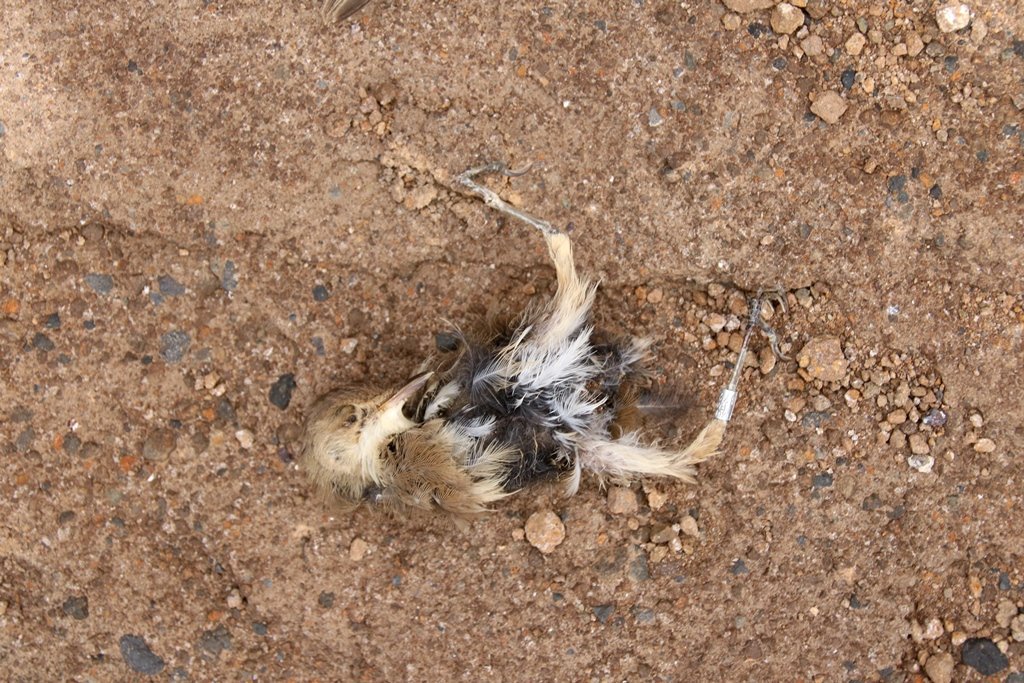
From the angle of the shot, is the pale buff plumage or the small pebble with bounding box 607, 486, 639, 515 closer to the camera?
Answer: the pale buff plumage

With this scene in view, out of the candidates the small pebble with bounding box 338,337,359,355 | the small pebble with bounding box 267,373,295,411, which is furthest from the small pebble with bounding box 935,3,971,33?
the small pebble with bounding box 267,373,295,411

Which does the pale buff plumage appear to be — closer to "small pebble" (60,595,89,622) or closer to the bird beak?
the bird beak

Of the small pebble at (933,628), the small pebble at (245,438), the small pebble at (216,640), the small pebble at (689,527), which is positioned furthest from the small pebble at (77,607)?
the small pebble at (933,628)

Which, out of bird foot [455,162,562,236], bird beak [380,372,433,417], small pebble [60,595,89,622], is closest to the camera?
bird beak [380,372,433,417]

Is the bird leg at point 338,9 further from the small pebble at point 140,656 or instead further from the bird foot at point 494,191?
the small pebble at point 140,656

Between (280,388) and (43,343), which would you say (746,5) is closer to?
(280,388)

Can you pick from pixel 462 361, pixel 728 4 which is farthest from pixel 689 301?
pixel 728 4

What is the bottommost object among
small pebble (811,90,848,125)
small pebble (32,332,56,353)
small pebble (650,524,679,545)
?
small pebble (650,524,679,545)

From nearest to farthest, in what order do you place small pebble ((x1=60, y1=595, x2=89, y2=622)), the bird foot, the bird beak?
the bird beak, the bird foot, small pebble ((x1=60, y1=595, x2=89, y2=622))
